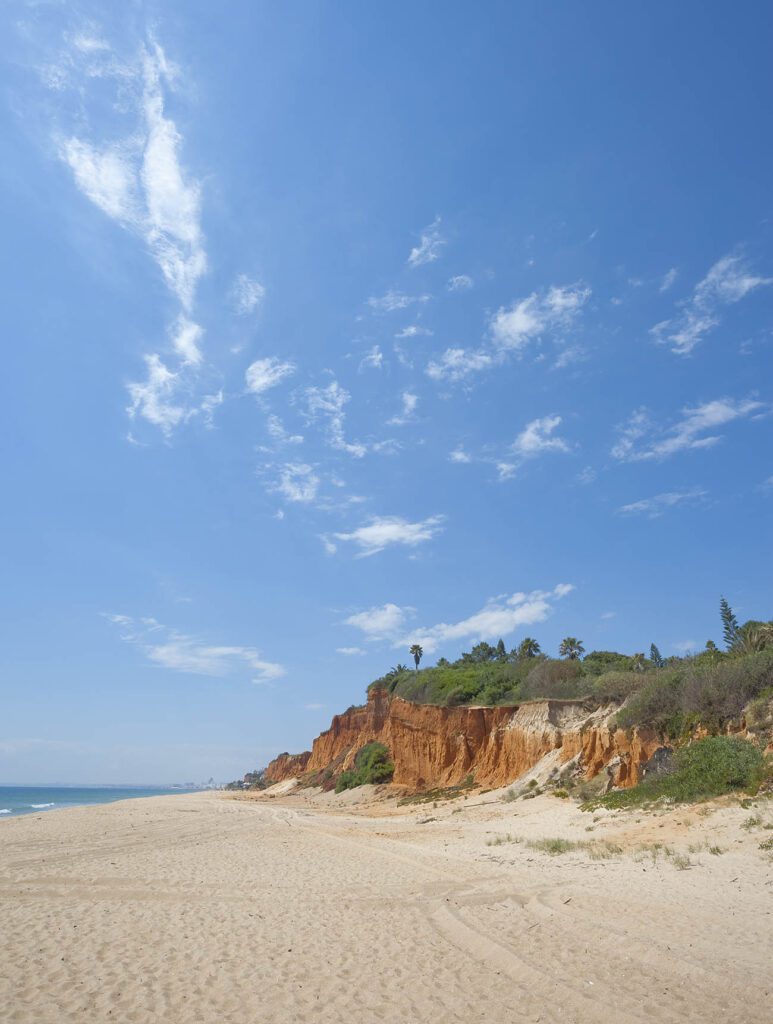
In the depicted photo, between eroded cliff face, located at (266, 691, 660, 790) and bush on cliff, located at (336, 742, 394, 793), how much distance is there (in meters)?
1.79

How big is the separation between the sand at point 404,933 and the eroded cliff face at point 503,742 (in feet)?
29.1

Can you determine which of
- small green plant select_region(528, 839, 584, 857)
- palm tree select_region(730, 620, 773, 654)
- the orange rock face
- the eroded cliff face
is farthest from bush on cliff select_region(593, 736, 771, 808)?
the orange rock face

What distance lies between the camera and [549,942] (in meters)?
8.62

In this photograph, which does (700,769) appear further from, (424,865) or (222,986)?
(222,986)

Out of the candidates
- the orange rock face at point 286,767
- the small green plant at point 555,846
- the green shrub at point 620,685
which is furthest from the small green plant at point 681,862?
the orange rock face at point 286,767

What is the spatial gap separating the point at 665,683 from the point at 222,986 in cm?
2296

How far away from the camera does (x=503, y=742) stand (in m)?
37.2

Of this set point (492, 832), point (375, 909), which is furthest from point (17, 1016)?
point (492, 832)

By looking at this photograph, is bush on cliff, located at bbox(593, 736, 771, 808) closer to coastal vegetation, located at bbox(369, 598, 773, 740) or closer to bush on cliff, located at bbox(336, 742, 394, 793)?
coastal vegetation, located at bbox(369, 598, 773, 740)

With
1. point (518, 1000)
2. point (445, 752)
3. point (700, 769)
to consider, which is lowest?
point (518, 1000)

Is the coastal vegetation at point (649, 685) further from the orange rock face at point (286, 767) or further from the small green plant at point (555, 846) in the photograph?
the orange rock face at point (286, 767)

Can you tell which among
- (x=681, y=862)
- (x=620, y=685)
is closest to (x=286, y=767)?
(x=620, y=685)

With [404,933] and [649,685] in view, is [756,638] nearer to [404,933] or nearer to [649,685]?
[649,685]

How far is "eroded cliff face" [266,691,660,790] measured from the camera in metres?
26.4
